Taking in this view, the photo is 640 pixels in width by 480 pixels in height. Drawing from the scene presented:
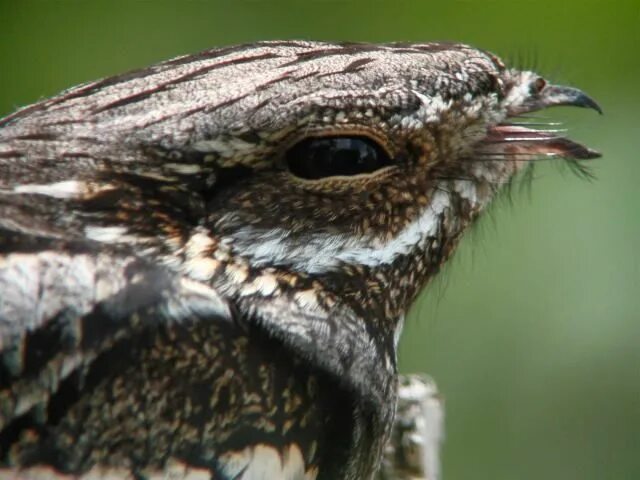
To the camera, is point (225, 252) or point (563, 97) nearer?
point (225, 252)

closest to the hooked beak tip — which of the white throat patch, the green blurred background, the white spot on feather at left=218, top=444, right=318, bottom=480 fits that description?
the white throat patch

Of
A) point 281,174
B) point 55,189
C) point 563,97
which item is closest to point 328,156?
point 281,174

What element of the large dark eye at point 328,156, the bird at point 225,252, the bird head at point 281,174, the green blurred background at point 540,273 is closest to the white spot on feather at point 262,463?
the bird at point 225,252

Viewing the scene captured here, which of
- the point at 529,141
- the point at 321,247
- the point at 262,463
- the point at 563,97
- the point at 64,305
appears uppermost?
the point at 563,97

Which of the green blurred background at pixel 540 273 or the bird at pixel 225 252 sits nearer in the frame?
the bird at pixel 225 252

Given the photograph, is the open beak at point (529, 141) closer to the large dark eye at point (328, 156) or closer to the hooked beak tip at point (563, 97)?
the hooked beak tip at point (563, 97)

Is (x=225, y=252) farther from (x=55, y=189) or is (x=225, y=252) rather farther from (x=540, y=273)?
(x=540, y=273)
